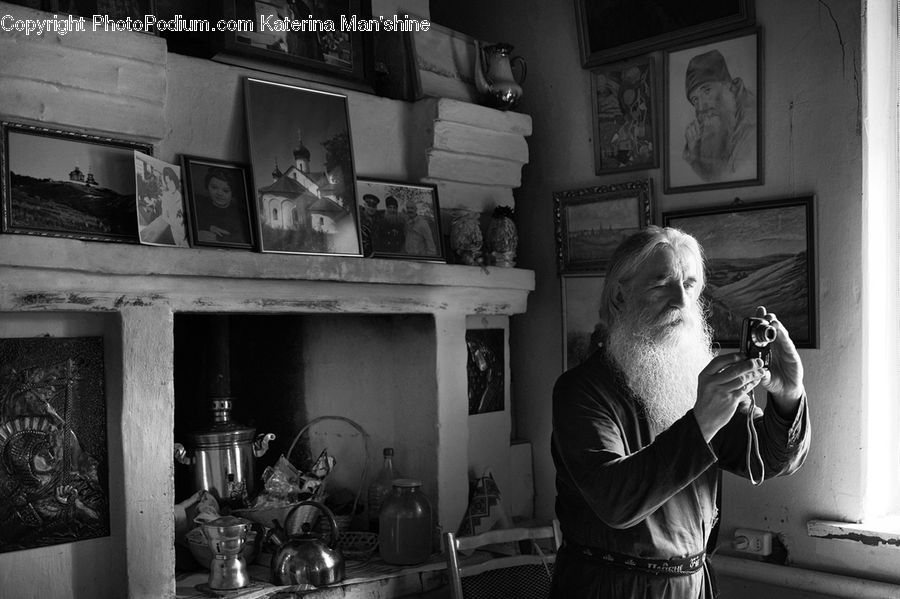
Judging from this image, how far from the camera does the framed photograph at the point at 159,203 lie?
229 centimetres

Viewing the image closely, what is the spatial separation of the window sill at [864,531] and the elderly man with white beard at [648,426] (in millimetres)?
802

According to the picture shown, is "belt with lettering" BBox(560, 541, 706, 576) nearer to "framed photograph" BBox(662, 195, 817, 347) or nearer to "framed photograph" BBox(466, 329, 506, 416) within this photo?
"framed photograph" BBox(662, 195, 817, 347)

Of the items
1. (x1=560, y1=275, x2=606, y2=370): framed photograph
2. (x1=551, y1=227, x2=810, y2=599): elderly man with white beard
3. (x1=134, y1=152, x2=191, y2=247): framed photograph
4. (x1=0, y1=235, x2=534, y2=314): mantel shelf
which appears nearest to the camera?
(x1=551, y1=227, x2=810, y2=599): elderly man with white beard

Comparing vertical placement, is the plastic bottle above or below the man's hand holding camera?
below

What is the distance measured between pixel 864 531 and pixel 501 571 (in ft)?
3.57

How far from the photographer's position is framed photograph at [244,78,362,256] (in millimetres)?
2594

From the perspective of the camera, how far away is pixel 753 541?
2.80 metres

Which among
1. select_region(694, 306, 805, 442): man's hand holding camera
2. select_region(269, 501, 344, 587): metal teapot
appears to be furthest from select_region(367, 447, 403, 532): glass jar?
select_region(694, 306, 805, 442): man's hand holding camera

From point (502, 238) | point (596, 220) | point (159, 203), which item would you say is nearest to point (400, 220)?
point (502, 238)

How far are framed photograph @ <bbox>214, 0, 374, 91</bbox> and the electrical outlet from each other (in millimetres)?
1942

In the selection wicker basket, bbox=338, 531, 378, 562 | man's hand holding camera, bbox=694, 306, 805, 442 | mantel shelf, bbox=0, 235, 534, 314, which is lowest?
wicker basket, bbox=338, 531, 378, 562

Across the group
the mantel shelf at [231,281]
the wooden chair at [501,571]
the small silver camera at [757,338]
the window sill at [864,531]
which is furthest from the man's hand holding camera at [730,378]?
the mantel shelf at [231,281]

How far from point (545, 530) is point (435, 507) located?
597 millimetres

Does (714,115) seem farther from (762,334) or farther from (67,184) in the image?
(67,184)
